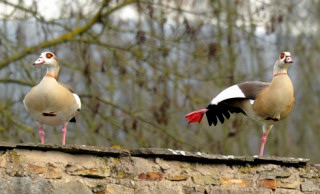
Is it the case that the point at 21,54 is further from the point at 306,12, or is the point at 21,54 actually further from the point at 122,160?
the point at 306,12

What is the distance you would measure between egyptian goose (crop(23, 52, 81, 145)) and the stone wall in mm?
999

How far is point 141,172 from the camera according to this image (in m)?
6.27

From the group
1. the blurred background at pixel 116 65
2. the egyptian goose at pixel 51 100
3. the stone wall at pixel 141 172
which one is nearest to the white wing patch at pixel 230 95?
the stone wall at pixel 141 172

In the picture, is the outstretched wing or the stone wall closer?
the stone wall

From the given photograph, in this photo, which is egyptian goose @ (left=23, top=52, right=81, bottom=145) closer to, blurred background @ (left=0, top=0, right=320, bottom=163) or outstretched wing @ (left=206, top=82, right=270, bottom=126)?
outstretched wing @ (left=206, top=82, right=270, bottom=126)

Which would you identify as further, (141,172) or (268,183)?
(268,183)

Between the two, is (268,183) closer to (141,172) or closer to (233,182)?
(233,182)

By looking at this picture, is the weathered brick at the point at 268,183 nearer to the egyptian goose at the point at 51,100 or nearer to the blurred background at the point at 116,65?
the egyptian goose at the point at 51,100

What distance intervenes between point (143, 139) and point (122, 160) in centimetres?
578

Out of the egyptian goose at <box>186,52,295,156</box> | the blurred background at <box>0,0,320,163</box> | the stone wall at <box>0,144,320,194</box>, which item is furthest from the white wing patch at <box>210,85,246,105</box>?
the blurred background at <box>0,0,320,163</box>

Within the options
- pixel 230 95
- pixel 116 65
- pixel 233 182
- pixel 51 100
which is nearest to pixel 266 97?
pixel 230 95

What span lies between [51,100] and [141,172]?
1.11 m

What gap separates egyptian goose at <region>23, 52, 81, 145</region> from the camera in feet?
22.7

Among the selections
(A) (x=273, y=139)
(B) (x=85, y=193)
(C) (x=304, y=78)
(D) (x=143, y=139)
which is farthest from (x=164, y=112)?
(C) (x=304, y=78)
